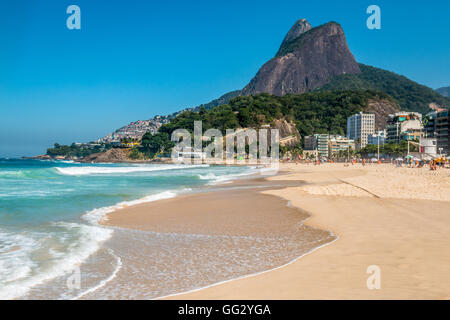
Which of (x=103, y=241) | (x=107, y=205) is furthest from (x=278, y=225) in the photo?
(x=107, y=205)

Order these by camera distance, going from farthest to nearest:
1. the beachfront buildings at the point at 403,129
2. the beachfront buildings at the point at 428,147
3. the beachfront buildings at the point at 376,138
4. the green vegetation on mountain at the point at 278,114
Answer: the green vegetation on mountain at the point at 278,114 < the beachfront buildings at the point at 376,138 < the beachfront buildings at the point at 403,129 < the beachfront buildings at the point at 428,147

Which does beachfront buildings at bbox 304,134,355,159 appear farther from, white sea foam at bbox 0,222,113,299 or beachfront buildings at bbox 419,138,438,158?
white sea foam at bbox 0,222,113,299

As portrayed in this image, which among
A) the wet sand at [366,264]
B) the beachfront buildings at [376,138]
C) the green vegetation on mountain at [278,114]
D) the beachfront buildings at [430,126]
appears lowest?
the wet sand at [366,264]

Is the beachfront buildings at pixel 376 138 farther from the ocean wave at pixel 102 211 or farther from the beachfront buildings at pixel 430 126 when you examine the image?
the ocean wave at pixel 102 211

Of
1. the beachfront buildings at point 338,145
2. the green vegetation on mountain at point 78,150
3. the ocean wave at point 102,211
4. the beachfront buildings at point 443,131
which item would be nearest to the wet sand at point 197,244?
the ocean wave at point 102,211

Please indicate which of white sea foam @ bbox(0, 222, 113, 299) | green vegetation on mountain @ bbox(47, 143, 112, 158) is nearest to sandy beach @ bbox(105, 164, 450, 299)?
white sea foam @ bbox(0, 222, 113, 299)
